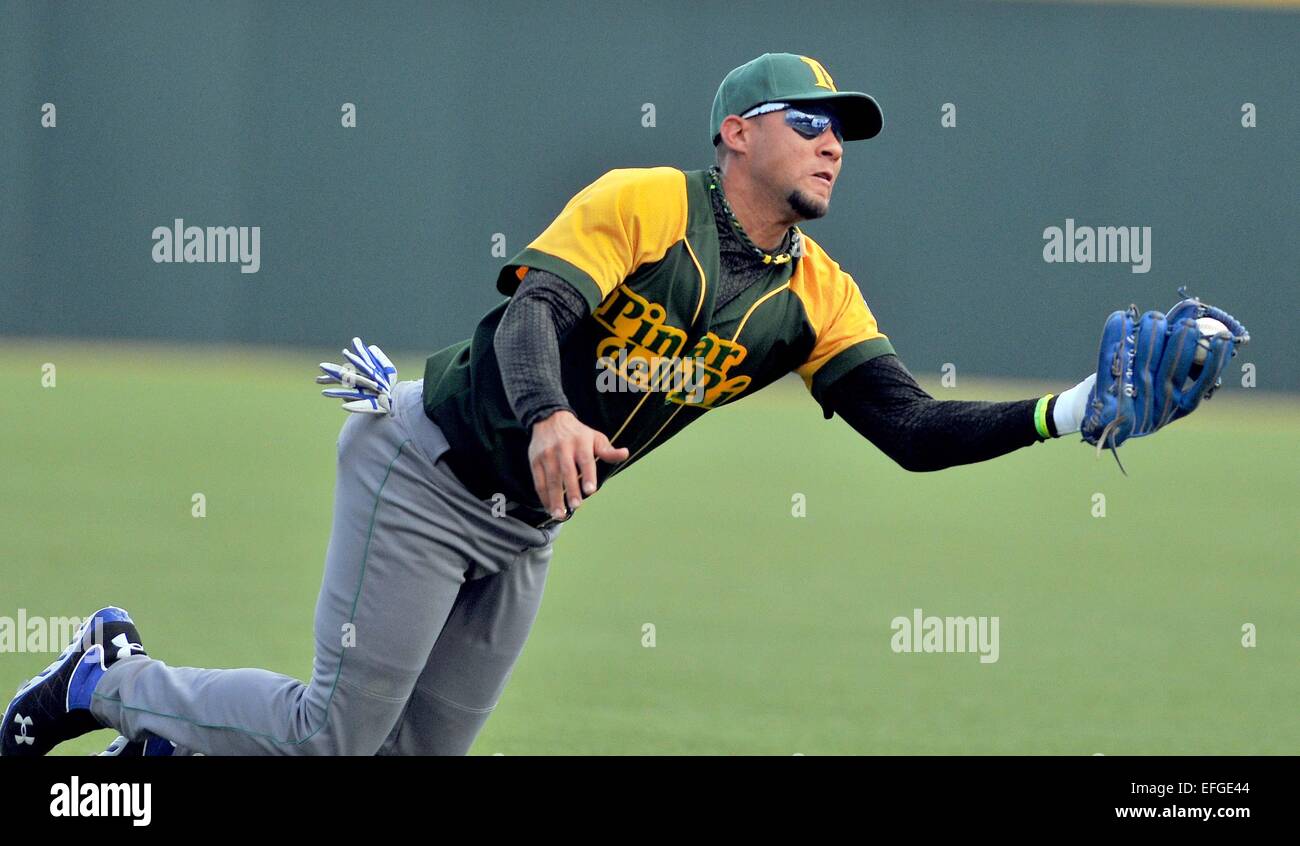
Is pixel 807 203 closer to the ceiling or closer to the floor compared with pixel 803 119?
closer to the floor

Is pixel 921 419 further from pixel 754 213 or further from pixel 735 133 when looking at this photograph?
pixel 735 133

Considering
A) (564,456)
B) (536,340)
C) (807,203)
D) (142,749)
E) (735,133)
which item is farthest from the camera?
(142,749)

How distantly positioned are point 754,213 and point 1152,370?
1.03 m

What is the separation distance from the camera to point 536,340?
3633mm

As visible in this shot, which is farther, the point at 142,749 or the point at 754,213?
the point at 142,749

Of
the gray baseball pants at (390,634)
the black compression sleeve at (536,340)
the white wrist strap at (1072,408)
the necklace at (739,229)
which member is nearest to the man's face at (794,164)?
the necklace at (739,229)

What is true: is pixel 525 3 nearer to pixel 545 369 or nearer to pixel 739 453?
pixel 739 453

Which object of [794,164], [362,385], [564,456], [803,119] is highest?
[803,119]

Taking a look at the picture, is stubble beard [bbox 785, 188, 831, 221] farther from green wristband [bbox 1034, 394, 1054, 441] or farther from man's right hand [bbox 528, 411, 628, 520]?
man's right hand [bbox 528, 411, 628, 520]

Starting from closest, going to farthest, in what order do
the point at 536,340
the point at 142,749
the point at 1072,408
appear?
the point at 536,340 < the point at 1072,408 < the point at 142,749

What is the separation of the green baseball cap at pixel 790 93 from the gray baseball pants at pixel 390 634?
109 cm

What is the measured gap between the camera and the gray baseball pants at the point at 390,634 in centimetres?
398

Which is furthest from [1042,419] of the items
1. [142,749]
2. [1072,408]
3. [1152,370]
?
[142,749]

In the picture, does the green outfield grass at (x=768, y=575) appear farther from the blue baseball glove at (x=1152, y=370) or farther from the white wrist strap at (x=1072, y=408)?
the blue baseball glove at (x=1152, y=370)
